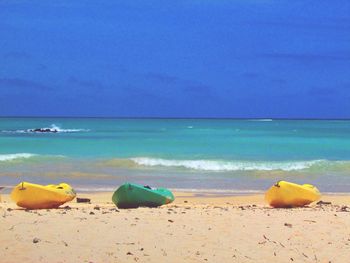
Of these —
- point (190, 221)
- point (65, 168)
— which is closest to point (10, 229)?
point (190, 221)

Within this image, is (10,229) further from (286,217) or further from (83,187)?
(83,187)

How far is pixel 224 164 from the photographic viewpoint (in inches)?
885

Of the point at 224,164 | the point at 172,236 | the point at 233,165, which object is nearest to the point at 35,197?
the point at 172,236

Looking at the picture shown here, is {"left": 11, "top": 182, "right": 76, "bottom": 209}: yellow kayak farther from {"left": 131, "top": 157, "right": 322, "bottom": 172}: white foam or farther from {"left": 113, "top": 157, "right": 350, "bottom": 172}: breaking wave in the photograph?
{"left": 131, "top": 157, "right": 322, "bottom": 172}: white foam

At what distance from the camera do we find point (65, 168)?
820 inches

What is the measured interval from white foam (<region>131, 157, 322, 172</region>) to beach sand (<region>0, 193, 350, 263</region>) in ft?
42.3

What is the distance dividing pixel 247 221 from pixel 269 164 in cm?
1530

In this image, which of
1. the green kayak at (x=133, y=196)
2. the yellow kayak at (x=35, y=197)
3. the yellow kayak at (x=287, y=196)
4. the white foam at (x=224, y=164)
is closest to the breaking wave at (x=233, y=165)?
the white foam at (x=224, y=164)

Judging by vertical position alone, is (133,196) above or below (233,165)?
below

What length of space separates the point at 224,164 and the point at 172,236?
52.6ft

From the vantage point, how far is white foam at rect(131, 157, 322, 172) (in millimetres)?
21125

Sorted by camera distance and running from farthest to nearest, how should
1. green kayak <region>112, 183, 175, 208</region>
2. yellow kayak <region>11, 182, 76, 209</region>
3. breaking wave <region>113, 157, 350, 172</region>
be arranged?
breaking wave <region>113, 157, 350, 172</region> → green kayak <region>112, 183, 175, 208</region> → yellow kayak <region>11, 182, 76, 209</region>

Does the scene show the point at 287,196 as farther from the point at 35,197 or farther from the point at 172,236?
the point at 35,197

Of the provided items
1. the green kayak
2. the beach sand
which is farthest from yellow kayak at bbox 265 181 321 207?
the green kayak
